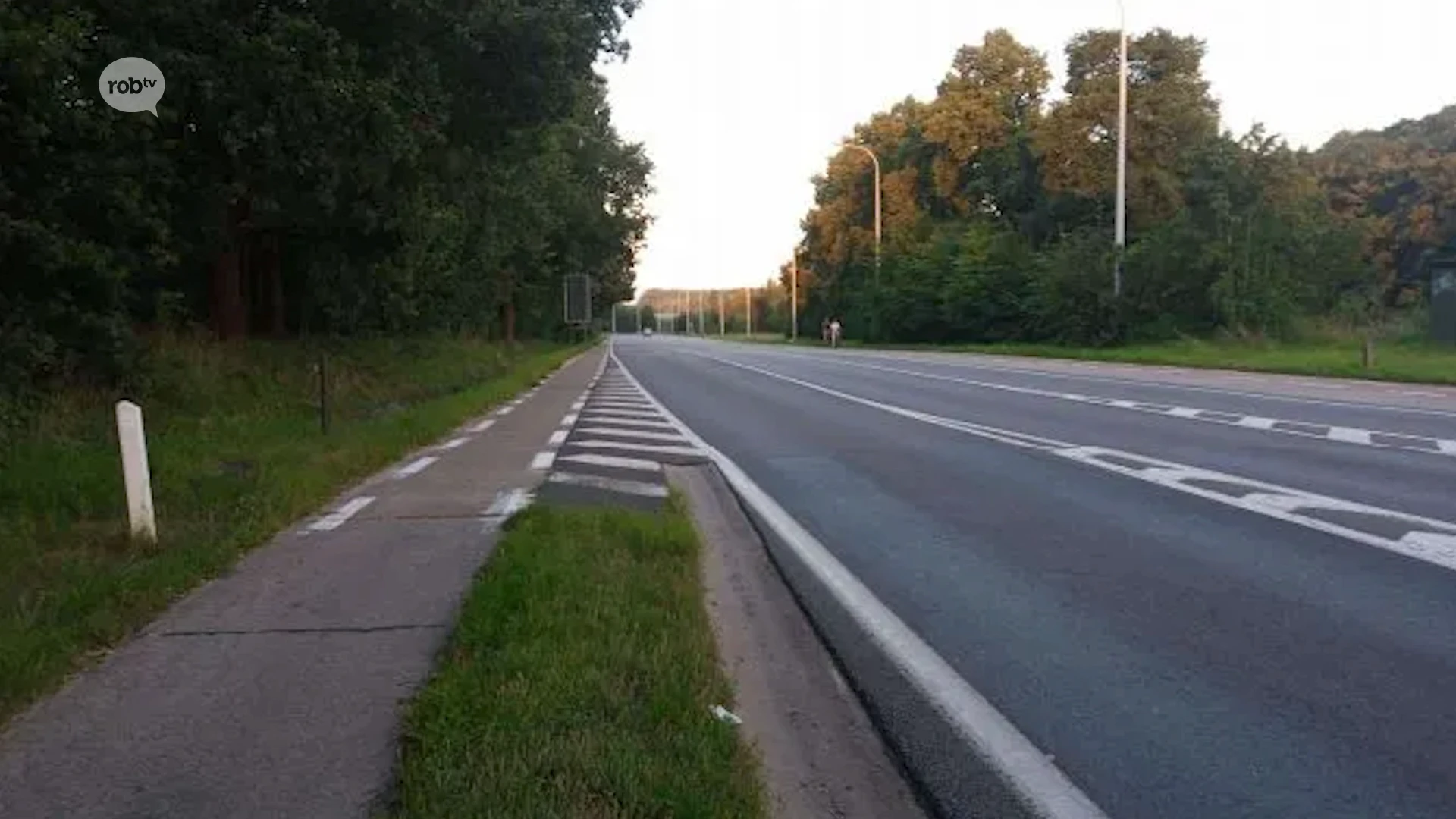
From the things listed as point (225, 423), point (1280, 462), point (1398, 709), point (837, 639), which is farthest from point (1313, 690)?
point (225, 423)

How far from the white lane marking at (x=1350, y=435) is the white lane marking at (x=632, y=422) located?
27.6 feet

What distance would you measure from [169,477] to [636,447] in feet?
19.2

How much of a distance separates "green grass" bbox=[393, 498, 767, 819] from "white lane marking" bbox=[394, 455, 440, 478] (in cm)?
568

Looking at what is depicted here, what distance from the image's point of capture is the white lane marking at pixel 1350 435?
15.9 meters

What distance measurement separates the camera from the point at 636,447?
16156mm

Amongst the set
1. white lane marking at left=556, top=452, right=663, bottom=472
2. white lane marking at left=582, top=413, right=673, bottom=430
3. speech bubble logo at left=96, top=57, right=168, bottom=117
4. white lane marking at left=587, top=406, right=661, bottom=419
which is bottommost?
white lane marking at left=587, top=406, right=661, bottom=419

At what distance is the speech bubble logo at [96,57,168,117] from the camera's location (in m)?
9.09

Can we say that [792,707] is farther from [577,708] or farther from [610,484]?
[610,484]

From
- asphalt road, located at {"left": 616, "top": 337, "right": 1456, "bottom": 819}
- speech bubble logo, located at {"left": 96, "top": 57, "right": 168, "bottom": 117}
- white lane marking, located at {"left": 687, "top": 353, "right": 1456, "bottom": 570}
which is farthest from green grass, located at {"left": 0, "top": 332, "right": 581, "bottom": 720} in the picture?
white lane marking, located at {"left": 687, "top": 353, "right": 1456, "bottom": 570}

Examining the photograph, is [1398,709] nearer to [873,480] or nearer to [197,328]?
[873,480]

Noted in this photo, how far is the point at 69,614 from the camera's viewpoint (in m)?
6.86

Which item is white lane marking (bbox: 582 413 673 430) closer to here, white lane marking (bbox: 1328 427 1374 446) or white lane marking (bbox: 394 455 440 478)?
white lane marking (bbox: 394 455 440 478)

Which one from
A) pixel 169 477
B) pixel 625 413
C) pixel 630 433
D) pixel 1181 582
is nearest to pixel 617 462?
pixel 630 433

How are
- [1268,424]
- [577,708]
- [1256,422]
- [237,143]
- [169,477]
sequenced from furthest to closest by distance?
[1256,422] → [1268,424] → [237,143] → [169,477] → [577,708]
